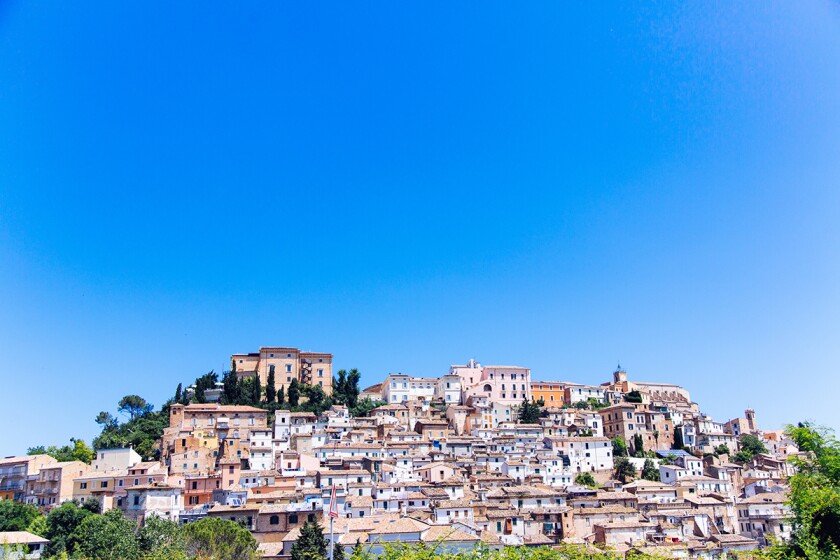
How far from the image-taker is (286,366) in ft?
246

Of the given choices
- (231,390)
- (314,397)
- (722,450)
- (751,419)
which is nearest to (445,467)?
(314,397)

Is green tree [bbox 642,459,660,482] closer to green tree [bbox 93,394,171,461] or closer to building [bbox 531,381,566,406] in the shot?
building [bbox 531,381,566,406]

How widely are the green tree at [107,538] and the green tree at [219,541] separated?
8.33 feet

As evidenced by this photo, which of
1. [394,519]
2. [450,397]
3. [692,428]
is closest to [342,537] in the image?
[394,519]

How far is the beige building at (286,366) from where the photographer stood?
74438 millimetres

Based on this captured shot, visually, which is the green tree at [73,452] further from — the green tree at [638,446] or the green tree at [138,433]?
the green tree at [638,446]

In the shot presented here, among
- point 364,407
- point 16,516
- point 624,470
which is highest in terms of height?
point 364,407

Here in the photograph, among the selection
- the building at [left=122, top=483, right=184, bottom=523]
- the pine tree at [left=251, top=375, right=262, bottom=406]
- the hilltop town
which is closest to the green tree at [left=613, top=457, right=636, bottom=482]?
the hilltop town

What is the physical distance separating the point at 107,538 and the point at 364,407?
3744 cm

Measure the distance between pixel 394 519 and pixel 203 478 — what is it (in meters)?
15.9

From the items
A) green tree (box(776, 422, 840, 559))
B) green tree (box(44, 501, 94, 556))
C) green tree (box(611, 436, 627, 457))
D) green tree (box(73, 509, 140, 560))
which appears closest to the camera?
green tree (box(776, 422, 840, 559))

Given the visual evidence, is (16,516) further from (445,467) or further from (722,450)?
(722,450)

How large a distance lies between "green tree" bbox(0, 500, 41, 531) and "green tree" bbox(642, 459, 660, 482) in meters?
45.5

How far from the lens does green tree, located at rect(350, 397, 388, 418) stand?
2744 inches
